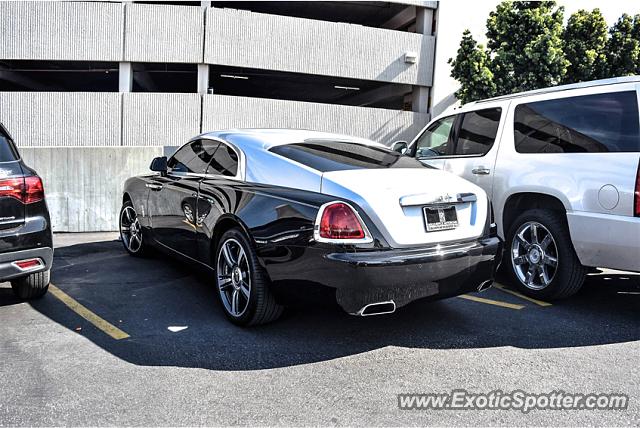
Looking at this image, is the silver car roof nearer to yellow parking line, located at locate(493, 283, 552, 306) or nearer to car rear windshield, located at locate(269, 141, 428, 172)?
car rear windshield, located at locate(269, 141, 428, 172)

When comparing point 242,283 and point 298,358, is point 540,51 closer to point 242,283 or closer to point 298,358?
point 242,283

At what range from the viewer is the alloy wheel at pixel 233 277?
12.9ft

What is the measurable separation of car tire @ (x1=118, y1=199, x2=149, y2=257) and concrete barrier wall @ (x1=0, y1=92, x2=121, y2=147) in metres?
10.3

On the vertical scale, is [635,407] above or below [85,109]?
below

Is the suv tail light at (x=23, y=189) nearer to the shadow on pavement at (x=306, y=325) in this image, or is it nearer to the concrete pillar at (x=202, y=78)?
the shadow on pavement at (x=306, y=325)

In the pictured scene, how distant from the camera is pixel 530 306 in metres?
4.69

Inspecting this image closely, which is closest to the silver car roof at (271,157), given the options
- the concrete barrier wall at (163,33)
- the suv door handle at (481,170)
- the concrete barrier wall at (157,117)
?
the suv door handle at (481,170)

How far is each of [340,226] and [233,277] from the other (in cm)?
113

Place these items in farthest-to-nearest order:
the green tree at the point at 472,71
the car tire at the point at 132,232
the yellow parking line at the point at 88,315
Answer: the green tree at the point at 472,71, the car tire at the point at 132,232, the yellow parking line at the point at 88,315

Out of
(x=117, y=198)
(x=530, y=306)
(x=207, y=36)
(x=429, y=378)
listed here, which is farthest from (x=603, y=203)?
(x=207, y=36)

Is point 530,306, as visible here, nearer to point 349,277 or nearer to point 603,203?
point 603,203

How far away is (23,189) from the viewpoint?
4090mm

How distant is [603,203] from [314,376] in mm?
2719

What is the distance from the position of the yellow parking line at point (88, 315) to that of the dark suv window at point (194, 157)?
5.13 ft
